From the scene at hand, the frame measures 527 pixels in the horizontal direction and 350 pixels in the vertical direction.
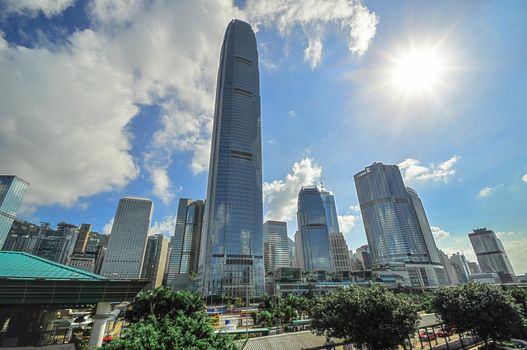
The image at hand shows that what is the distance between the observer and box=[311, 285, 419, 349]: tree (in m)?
18.9

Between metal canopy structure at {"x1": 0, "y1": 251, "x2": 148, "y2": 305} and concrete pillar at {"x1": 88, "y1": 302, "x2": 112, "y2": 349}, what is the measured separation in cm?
89

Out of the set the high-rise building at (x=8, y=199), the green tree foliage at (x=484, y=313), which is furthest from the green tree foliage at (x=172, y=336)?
the high-rise building at (x=8, y=199)

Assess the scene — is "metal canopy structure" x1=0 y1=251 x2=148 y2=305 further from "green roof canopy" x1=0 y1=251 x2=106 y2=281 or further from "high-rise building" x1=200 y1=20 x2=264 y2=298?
"high-rise building" x1=200 y1=20 x2=264 y2=298

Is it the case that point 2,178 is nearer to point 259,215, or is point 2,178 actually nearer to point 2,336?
point 259,215

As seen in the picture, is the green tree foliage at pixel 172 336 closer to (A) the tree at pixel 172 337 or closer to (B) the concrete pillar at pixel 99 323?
(A) the tree at pixel 172 337

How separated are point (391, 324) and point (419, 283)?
191 meters

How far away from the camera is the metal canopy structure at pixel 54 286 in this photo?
52.2 ft

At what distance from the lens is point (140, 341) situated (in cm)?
816

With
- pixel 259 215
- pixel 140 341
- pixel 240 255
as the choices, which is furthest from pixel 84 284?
pixel 259 215

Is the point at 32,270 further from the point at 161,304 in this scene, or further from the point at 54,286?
the point at 161,304

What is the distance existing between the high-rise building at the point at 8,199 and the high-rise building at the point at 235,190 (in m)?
144

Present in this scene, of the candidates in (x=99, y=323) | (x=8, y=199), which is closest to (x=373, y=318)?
(x=99, y=323)

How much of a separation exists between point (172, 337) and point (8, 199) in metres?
236

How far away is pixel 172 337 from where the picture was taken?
28.8 ft
